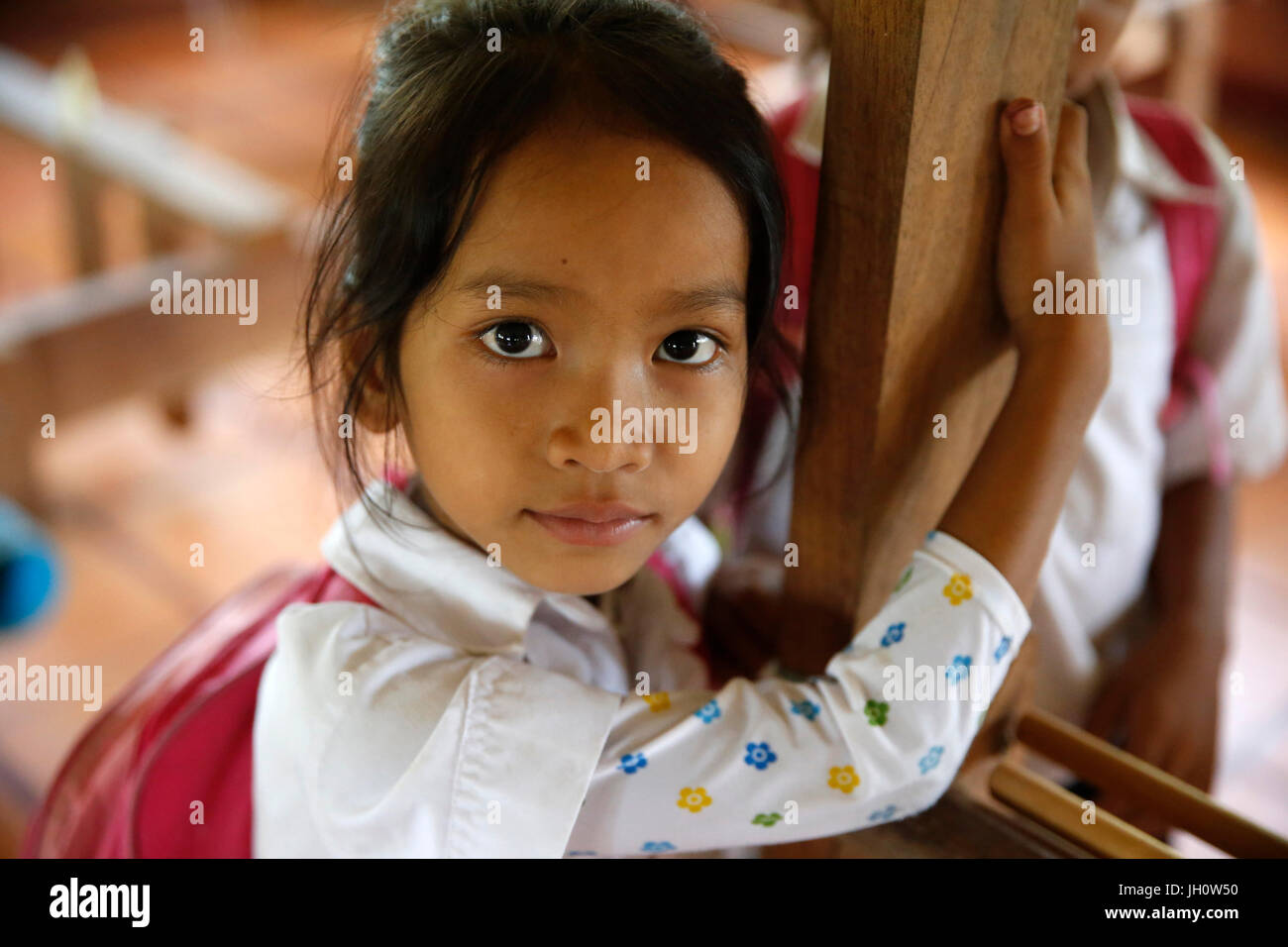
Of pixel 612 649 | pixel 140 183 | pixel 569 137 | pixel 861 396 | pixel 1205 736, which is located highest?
pixel 140 183

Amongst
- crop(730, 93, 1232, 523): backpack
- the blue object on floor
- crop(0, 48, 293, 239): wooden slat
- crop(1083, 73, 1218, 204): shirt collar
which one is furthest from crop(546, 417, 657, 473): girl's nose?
crop(0, 48, 293, 239): wooden slat

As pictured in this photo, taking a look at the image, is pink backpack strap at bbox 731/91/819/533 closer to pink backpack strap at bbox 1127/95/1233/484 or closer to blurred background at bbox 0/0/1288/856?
pink backpack strap at bbox 1127/95/1233/484

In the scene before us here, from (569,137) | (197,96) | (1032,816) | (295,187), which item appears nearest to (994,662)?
(1032,816)

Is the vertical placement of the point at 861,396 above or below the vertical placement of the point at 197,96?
below

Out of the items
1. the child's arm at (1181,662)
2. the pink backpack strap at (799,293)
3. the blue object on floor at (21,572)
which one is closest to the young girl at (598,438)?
the pink backpack strap at (799,293)

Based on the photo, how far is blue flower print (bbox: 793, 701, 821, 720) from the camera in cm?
67

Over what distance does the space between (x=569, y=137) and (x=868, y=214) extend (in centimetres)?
15

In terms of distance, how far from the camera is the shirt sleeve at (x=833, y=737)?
65 centimetres

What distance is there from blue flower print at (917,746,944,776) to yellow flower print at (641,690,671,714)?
129 millimetres

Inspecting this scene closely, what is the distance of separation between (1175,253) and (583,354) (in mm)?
616

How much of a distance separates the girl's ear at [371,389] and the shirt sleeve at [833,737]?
0.21m
